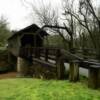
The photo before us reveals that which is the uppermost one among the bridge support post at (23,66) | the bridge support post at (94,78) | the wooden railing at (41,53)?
the wooden railing at (41,53)

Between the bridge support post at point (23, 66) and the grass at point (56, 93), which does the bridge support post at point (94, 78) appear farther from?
the bridge support post at point (23, 66)

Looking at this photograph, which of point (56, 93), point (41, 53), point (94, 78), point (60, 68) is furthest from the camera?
point (41, 53)

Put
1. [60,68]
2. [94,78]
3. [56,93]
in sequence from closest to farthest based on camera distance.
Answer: [56,93] → [94,78] → [60,68]

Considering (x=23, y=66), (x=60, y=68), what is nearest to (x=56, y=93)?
(x=60, y=68)

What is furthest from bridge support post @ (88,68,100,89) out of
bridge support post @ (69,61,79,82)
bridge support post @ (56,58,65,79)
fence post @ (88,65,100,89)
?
bridge support post @ (56,58,65,79)

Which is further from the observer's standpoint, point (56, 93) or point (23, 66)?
point (23, 66)

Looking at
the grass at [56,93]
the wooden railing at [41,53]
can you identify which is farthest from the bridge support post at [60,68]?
the grass at [56,93]

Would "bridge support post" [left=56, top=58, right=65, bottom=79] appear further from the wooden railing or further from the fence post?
the fence post

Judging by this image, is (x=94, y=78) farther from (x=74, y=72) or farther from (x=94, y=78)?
(x=74, y=72)

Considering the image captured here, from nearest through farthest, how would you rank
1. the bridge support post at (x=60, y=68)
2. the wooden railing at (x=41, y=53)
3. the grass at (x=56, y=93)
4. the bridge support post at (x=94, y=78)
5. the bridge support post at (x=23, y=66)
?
the grass at (x=56, y=93) < the bridge support post at (x=94, y=78) < the bridge support post at (x=60, y=68) < the wooden railing at (x=41, y=53) < the bridge support post at (x=23, y=66)

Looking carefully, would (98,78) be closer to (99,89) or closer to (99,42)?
(99,89)

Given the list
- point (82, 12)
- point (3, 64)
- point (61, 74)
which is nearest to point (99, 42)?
point (82, 12)

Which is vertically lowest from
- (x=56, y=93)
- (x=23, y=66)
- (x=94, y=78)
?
(x=23, y=66)

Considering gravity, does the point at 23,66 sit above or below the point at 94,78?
below
